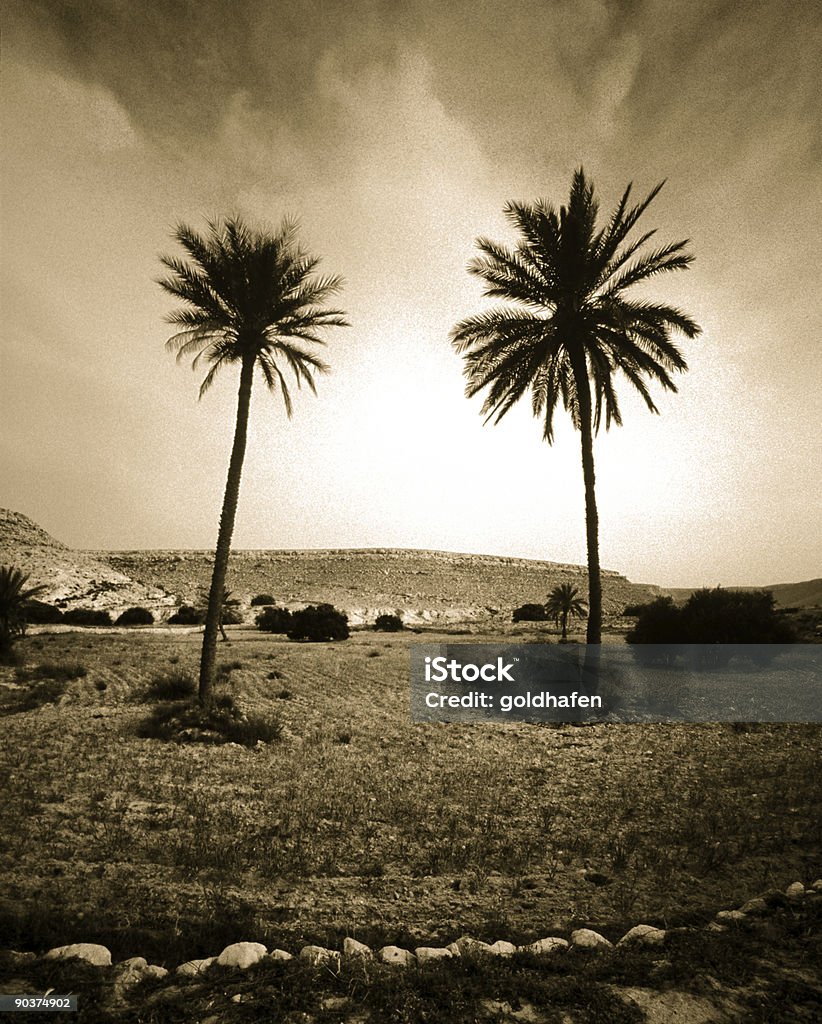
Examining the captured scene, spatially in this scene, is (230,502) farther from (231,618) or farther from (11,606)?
(231,618)

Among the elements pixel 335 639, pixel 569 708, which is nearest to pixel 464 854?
pixel 569 708

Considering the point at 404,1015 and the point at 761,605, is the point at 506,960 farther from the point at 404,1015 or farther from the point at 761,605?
the point at 761,605

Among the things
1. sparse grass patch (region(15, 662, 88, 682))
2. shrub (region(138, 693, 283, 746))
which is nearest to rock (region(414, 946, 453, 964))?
shrub (region(138, 693, 283, 746))

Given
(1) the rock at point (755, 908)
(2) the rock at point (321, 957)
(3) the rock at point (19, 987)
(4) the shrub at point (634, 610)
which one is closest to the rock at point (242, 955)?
(2) the rock at point (321, 957)

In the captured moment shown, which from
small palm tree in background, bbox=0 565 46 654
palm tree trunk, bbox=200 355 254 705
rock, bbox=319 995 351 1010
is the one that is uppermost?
palm tree trunk, bbox=200 355 254 705

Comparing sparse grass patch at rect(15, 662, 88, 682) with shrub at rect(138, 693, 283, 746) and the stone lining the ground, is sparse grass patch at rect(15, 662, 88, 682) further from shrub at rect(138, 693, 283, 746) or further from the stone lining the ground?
the stone lining the ground

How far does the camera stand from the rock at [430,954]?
12.0ft

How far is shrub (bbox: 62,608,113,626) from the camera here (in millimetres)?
38156

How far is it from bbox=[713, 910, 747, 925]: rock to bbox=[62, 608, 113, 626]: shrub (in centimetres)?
4110

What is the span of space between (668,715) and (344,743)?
25.2 ft

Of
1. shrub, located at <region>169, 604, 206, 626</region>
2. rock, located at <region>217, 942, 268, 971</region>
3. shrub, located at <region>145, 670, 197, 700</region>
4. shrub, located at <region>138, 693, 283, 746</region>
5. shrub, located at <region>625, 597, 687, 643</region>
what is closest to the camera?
rock, located at <region>217, 942, 268, 971</region>

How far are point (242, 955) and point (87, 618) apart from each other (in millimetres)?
41541

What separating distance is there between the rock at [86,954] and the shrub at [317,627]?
92.4 ft

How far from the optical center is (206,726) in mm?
10734
